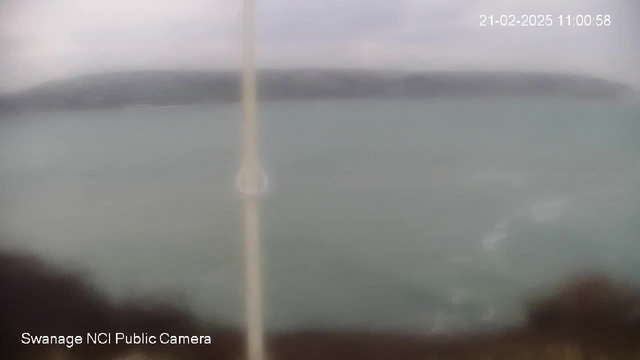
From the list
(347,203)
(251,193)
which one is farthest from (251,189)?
(347,203)

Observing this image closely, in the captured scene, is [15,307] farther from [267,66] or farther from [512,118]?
[512,118]

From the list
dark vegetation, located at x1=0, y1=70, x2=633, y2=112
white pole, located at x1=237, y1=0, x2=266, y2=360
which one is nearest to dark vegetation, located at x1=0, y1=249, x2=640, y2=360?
white pole, located at x1=237, y1=0, x2=266, y2=360

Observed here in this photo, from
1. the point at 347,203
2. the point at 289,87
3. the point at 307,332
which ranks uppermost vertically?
the point at 289,87

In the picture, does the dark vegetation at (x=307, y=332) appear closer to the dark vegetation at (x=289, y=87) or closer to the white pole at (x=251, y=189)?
the white pole at (x=251, y=189)

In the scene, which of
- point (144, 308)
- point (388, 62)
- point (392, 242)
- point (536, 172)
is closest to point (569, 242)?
point (536, 172)

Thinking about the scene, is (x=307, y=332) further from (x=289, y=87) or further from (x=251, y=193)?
(x=289, y=87)

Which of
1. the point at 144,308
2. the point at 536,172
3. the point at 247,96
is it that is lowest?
the point at 144,308
